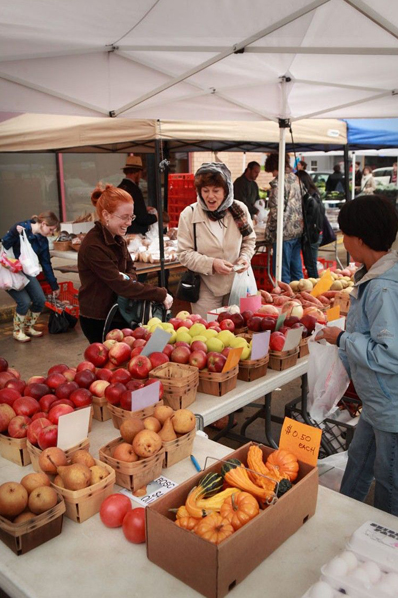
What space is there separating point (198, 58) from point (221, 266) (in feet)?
4.90

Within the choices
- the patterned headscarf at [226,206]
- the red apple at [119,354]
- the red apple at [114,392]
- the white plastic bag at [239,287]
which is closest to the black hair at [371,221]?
the red apple at [114,392]

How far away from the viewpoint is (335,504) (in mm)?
1793

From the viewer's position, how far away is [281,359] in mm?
2979

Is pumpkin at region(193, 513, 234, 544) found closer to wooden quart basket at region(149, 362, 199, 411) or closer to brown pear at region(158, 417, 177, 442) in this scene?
brown pear at region(158, 417, 177, 442)

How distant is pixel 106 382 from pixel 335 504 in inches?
43.8

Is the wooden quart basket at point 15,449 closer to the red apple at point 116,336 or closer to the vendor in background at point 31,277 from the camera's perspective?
the red apple at point 116,336

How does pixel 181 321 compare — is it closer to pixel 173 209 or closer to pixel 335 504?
pixel 335 504

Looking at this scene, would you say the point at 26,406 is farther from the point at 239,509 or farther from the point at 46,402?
the point at 239,509

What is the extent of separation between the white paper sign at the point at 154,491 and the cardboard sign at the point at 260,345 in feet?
3.30

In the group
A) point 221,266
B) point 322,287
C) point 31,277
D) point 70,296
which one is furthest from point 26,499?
point 70,296

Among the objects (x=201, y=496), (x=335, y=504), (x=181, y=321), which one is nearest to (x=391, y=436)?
(x=335, y=504)

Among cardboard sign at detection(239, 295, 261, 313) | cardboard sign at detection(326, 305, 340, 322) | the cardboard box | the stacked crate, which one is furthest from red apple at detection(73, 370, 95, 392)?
the stacked crate

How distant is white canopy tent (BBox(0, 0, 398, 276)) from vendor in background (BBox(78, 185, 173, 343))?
926 mm

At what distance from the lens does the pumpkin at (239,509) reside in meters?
1.46
